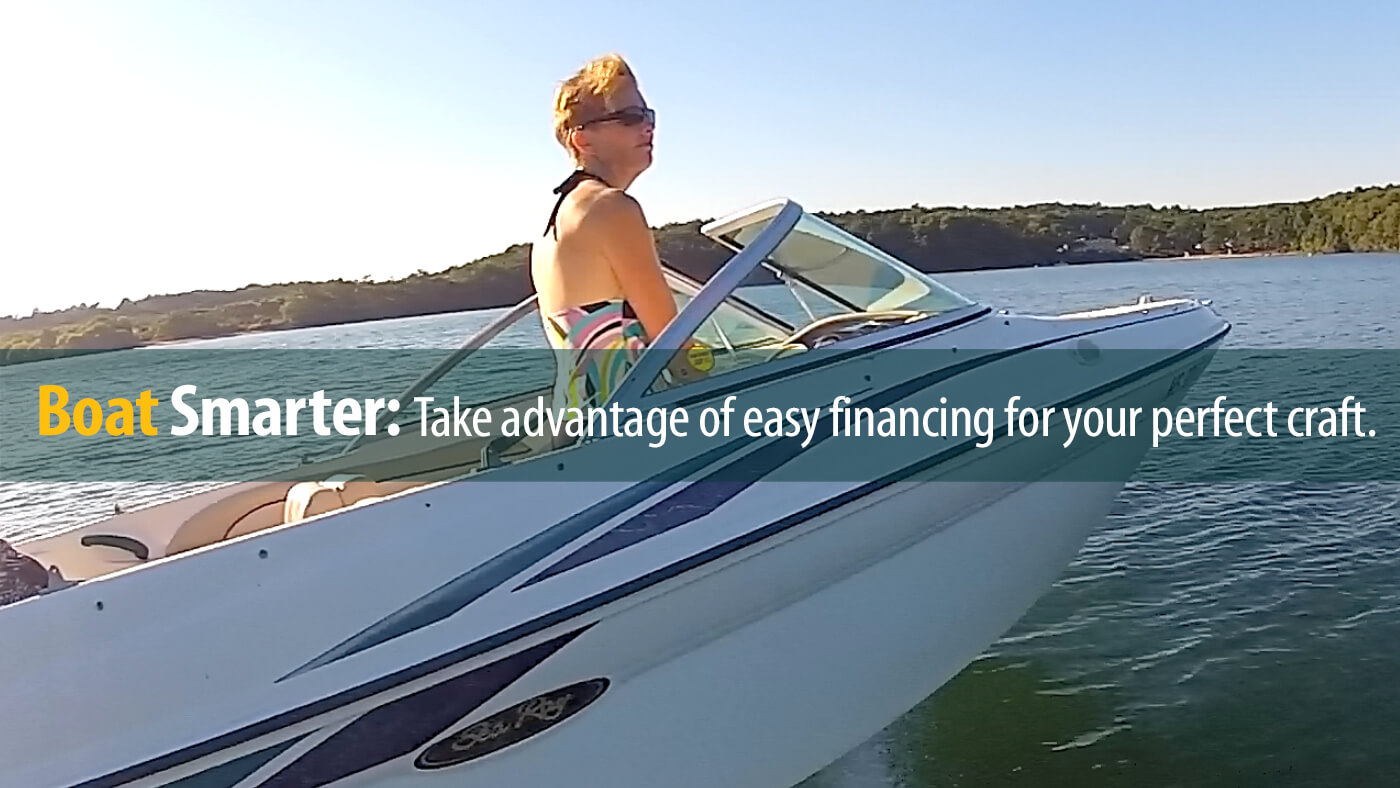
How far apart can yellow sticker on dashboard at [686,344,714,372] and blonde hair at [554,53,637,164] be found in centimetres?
63

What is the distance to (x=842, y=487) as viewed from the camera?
122 inches

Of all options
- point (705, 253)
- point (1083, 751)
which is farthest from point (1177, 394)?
point (705, 253)

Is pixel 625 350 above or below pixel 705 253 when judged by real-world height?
below

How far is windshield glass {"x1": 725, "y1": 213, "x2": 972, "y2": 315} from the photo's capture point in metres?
4.00

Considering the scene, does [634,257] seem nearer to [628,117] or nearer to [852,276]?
[628,117]

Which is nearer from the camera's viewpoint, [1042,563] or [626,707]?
[626,707]

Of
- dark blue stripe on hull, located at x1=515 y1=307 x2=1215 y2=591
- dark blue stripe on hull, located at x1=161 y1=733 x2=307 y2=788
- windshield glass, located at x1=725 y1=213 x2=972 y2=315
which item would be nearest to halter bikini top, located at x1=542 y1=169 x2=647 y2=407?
dark blue stripe on hull, located at x1=515 y1=307 x2=1215 y2=591

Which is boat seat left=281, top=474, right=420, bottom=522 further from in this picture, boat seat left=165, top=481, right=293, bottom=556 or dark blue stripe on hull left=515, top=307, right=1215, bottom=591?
dark blue stripe on hull left=515, top=307, right=1215, bottom=591

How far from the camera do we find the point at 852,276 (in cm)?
414

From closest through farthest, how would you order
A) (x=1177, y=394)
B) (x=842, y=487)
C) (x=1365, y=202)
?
(x=842, y=487), (x=1177, y=394), (x=1365, y=202)

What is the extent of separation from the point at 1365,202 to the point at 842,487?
86.7 metres

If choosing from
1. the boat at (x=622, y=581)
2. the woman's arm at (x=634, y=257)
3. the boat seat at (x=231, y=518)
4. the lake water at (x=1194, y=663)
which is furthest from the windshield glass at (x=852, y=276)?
the boat seat at (x=231, y=518)

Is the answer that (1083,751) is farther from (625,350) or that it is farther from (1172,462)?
(1172,462)

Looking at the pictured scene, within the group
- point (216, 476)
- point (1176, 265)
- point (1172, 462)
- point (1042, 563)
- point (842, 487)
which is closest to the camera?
point (842, 487)
